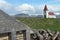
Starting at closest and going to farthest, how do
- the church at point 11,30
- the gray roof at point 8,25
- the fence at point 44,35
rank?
the church at point 11,30 → the gray roof at point 8,25 → the fence at point 44,35

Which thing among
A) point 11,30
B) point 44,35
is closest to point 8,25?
point 11,30

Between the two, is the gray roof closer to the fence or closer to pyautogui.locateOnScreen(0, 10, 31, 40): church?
pyautogui.locateOnScreen(0, 10, 31, 40): church

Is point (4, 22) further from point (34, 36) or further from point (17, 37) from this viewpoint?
point (34, 36)

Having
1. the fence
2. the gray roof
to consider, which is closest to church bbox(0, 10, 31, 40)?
the gray roof

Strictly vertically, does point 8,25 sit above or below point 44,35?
above

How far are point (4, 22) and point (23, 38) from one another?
2.14m

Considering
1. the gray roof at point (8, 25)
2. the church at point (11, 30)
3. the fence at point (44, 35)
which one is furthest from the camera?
the fence at point (44, 35)

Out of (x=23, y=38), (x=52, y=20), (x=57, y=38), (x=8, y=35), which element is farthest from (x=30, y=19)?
(x=8, y=35)

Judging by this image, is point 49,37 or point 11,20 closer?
point 11,20

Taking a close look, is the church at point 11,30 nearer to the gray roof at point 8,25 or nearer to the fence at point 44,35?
the gray roof at point 8,25

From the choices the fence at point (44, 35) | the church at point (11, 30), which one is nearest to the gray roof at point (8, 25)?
the church at point (11, 30)

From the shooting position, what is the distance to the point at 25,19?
33562 mm

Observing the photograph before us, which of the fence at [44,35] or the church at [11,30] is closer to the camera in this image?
the church at [11,30]

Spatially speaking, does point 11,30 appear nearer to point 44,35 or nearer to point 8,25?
point 8,25
